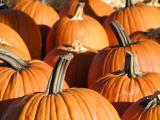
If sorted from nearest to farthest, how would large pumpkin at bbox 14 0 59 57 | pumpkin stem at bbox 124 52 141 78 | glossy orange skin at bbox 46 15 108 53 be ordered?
pumpkin stem at bbox 124 52 141 78, glossy orange skin at bbox 46 15 108 53, large pumpkin at bbox 14 0 59 57

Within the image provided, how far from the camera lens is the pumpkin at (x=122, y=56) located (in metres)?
4.55

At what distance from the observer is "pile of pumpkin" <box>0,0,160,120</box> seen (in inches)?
119

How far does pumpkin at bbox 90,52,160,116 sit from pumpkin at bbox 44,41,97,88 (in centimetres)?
107

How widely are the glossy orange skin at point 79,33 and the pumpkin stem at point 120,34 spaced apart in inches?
33.5

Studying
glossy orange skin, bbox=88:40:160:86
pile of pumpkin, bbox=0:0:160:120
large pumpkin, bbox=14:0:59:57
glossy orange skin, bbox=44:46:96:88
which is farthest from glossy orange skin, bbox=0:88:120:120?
large pumpkin, bbox=14:0:59:57

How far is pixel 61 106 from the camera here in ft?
9.70

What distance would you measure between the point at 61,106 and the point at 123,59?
5.47 ft

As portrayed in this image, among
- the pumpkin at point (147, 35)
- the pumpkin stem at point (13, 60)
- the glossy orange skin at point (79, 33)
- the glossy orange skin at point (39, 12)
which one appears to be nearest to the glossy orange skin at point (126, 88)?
the pumpkin stem at point (13, 60)

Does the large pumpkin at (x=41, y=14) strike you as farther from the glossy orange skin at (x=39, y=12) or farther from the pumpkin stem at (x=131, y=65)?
the pumpkin stem at (x=131, y=65)

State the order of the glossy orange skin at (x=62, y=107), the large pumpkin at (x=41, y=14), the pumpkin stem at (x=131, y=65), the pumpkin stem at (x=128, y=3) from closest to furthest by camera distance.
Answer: the glossy orange skin at (x=62, y=107)
the pumpkin stem at (x=131, y=65)
the pumpkin stem at (x=128, y=3)
the large pumpkin at (x=41, y=14)

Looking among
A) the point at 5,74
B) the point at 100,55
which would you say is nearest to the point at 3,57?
the point at 5,74

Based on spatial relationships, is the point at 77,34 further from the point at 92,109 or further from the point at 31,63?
the point at 92,109

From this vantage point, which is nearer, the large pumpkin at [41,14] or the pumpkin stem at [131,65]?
the pumpkin stem at [131,65]

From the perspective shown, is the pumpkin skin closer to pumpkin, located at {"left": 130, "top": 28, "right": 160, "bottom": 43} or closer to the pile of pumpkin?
the pile of pumpkin
